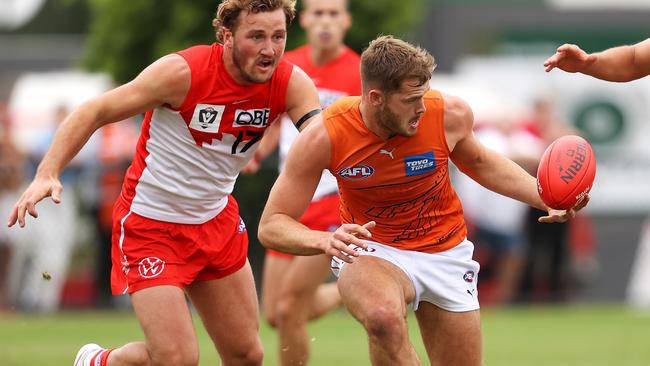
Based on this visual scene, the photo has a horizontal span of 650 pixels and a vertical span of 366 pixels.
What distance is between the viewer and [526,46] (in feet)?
67.1

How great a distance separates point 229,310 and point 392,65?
1768 millimetres

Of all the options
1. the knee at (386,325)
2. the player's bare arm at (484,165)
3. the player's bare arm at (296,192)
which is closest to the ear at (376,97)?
the player's bare arm at (296,192)

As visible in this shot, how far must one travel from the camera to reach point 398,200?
23.1 feet

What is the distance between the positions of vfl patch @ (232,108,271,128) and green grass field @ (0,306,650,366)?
433 centimetres

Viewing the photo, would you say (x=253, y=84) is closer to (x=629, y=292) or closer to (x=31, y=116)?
(x=31, y=116)

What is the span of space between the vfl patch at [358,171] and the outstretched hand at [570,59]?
3.53 feet

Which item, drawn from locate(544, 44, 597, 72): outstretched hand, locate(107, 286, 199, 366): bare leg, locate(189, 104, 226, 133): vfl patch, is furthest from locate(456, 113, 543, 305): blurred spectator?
locate(107, 286, 199, 366): bare leg

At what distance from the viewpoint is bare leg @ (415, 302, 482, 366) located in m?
7.09

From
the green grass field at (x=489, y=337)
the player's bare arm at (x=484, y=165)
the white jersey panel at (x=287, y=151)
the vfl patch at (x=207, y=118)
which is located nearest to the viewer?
the player's bare arm at (x=484, y=165)

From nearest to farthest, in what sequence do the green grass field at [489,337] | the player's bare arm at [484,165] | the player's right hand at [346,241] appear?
the player's right hand at [346,241]
the player's bare arm at [484,165]
the green grass field at [489,337]

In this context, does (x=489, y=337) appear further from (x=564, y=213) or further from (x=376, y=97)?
(x=376, y=97)

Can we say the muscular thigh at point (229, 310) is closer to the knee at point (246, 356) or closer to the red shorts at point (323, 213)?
the knee at point (246, 356)

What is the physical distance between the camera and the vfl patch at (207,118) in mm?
7227

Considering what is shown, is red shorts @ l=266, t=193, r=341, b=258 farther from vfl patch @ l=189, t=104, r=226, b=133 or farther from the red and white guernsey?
vfl patch @ l=189, t=104, r=226, b=133
